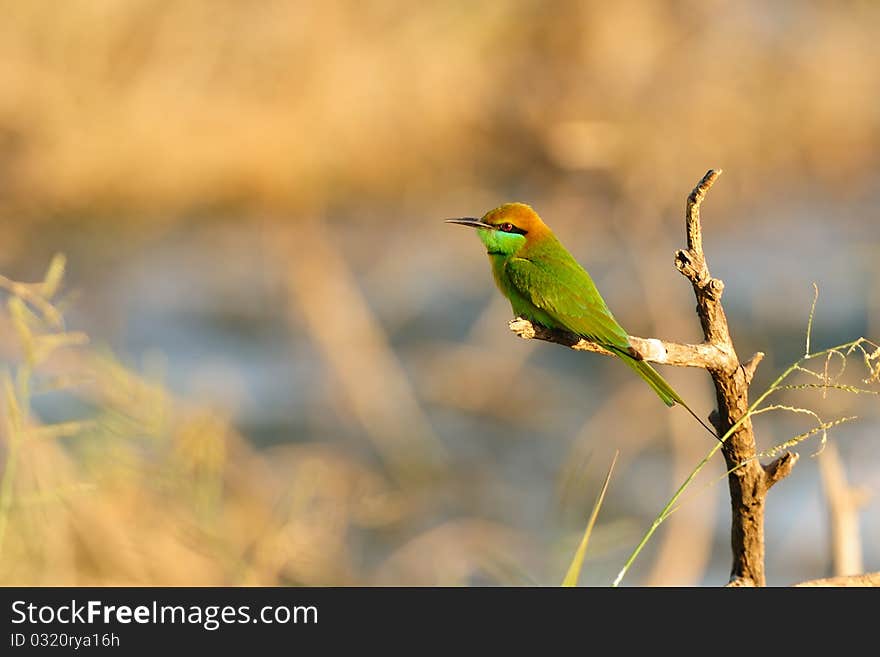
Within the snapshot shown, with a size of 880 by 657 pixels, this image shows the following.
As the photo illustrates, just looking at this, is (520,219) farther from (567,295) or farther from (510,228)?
(567,295)

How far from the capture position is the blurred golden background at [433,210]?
18.4 ft

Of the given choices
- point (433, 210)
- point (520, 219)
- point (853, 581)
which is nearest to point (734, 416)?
point (853, 581)

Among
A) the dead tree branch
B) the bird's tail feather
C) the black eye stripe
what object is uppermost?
the black eye stripe

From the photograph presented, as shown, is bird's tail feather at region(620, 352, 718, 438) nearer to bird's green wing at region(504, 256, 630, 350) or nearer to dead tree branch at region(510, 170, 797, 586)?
bird's green wing at region(504, 256, 630, 350)

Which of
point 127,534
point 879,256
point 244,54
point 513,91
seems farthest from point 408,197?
point 127,534

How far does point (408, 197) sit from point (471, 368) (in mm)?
1615

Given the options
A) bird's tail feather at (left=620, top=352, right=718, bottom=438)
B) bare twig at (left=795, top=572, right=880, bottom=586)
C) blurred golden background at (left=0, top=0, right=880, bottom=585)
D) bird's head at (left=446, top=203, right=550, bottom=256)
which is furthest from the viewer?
blurred golden background at (left=0, top=0, right=880, bottom=585)

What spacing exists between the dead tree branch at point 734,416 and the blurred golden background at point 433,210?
10.8ft

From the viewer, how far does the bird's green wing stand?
6.99 ft

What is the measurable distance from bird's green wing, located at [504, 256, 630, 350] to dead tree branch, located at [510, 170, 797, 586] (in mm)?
368

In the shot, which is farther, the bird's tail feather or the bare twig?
the bird's tail feather

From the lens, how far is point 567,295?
231 centimetres

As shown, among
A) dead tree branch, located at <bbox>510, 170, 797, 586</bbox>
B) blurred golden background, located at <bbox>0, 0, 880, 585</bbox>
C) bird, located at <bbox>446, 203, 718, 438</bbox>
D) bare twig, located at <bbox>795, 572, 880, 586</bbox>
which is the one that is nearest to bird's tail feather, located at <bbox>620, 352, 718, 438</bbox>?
bird, located at <bbox>446, 203, 718, 438</bbox>

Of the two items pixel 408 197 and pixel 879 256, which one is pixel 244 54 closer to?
pixel 408 197
